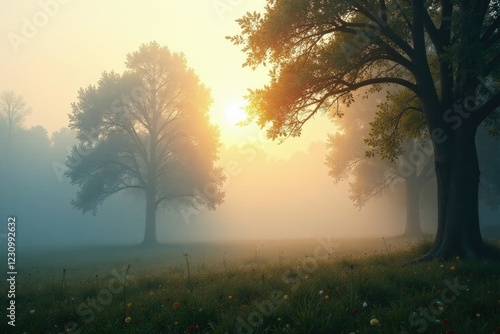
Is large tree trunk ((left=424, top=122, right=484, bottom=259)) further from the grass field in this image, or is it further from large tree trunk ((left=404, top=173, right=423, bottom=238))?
large tree trunk ((left=404, top=173, right=423, bottom=238))

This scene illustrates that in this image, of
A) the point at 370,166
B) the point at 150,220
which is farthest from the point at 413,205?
the point at 150,220

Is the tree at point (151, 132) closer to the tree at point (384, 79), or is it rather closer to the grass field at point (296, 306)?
the tree at point (384, 79)

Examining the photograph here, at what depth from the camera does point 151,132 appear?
31812 millimetres

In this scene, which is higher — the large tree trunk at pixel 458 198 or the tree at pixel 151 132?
the tree at pixel 151 132

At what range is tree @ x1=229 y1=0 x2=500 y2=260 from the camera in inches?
397

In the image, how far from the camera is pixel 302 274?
7797mm

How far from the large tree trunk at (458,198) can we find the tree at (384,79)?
0.03 meters

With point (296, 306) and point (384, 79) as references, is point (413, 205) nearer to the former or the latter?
point (384, 79)

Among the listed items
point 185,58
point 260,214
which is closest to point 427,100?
point 185,58

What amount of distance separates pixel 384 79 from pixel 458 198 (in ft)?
13.5

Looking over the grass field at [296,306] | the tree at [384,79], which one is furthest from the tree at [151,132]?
the grass field at [296,306]

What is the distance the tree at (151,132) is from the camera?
30703 millimetres

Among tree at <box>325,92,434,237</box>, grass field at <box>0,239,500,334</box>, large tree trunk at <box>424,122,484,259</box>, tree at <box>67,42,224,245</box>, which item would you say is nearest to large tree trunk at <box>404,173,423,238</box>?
tree at <box>325,92,434,237</box>

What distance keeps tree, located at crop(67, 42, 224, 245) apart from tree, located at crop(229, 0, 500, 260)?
2080 centimetres
